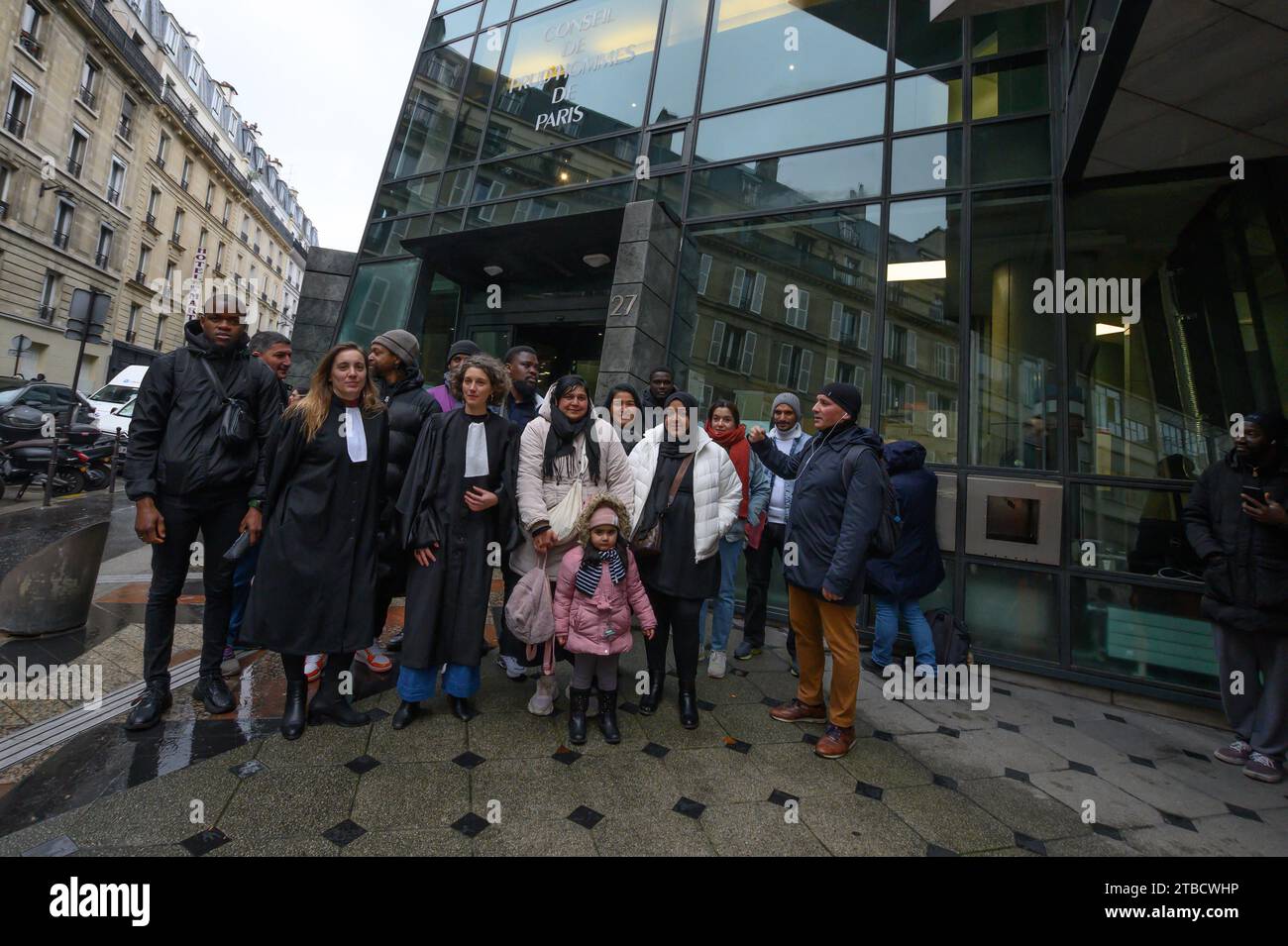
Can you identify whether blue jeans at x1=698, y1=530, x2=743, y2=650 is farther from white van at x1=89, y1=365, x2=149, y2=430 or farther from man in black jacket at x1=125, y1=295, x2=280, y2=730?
white van at x1=89, y1=365, x2=149, y2=430

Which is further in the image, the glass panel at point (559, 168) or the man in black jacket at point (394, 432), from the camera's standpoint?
the glass panel at point (559, 168)

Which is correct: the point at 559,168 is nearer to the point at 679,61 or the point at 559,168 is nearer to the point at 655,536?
the point at 679,61

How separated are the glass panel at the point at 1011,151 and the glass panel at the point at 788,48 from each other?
1686mm

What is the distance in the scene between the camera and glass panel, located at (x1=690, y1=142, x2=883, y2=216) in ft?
21.8

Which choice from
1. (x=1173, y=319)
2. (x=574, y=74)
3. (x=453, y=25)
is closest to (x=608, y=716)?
(x=1173, y=319)

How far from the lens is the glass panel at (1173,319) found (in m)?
4.95

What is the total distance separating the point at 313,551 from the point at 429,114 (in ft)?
33.7

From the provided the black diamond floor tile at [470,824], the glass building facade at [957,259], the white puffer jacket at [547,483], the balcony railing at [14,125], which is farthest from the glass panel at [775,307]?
the balcony railing at [14,125]

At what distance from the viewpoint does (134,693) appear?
336 cm

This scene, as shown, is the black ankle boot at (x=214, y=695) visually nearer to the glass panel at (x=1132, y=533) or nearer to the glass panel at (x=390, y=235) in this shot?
the glass panel at (x=1132, y=533)

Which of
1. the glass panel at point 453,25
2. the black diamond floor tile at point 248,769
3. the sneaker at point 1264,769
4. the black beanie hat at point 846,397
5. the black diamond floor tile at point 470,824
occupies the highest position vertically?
the glass panel at point 453,25

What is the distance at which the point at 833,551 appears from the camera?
334 cm

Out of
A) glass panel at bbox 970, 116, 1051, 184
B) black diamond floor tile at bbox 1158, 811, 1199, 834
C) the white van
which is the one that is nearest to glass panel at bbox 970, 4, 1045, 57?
glass panel at bbox 970, 116, 1051, 184
